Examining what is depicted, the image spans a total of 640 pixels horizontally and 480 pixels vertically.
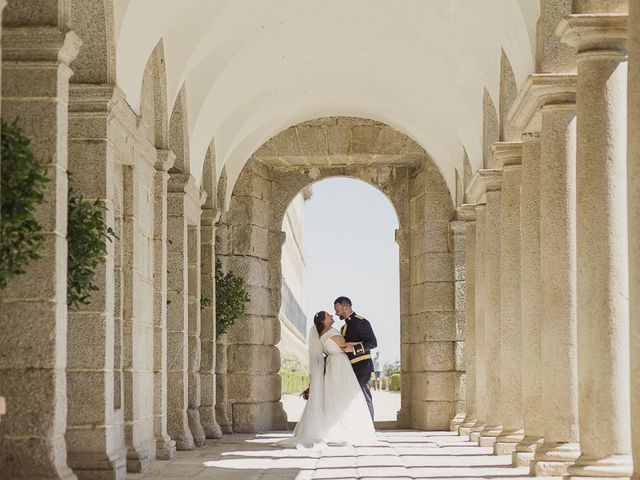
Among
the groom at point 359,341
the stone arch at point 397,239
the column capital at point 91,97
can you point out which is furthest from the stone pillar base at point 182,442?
the column capital at point 91,97

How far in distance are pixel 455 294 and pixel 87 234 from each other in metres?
12.0

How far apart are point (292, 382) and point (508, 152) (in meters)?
21.1

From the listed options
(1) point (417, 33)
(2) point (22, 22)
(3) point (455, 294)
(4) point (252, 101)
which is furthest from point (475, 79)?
(2) point (22, 22)

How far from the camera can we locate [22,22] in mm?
8641

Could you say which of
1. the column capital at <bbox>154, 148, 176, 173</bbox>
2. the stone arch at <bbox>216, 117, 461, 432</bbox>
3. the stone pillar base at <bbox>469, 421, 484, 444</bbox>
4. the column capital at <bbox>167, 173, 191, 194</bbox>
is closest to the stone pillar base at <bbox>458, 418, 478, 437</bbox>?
the stone pillar base at <bbox>469, 421, 484, 444</bbox>

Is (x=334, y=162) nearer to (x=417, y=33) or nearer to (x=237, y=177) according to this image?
(x=237, y=177)

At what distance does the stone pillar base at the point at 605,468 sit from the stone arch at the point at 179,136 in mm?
7609

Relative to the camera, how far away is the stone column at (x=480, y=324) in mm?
16453

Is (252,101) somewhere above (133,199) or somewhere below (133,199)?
above

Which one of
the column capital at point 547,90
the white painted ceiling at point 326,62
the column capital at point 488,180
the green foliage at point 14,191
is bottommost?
the green foliage at point 14,191

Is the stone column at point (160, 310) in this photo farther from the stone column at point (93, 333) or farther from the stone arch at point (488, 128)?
the stone arch at point (488, 128)

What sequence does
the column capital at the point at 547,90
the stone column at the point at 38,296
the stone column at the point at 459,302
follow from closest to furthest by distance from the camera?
the stone column at the point at 38,296 → the column capital at the point at 547,90 → the stone column at the point at 459,302

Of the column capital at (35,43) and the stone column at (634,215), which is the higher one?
the column capital at (35,43)

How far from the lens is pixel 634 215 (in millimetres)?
7102
